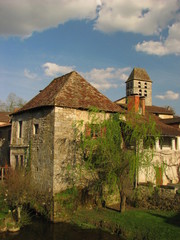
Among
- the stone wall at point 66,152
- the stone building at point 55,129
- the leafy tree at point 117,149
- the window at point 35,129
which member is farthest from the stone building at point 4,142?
the leafy tree at point 117,149

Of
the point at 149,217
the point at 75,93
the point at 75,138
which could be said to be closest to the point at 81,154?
the point at 75,138

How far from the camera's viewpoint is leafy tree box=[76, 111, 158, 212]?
12.7 m

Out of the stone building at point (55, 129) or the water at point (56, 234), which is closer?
the water at point (56, 234)

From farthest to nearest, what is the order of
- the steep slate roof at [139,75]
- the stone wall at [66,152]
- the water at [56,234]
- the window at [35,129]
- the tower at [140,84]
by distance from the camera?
the steep slate roof at [139,75]
the tower at [140,84]
the window at [35,129]
the stone wall at [66,152]
the water at [56,234]

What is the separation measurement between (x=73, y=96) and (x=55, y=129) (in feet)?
8.96

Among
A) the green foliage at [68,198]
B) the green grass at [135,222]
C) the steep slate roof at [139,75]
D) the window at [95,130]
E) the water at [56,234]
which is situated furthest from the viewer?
the steep slate roof at [139,75]

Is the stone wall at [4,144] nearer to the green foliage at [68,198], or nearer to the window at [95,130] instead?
the green foliage at [68,198]

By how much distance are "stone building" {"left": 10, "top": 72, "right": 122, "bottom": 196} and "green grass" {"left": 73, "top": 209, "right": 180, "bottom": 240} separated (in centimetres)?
236

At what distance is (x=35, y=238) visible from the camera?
36.2 feet

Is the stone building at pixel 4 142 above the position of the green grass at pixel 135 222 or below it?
above

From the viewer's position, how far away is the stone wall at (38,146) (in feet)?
46.5

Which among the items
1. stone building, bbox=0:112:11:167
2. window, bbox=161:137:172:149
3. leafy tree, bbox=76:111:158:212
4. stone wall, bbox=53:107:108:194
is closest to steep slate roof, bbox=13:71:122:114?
stone wall, bbox=53:107:108:194

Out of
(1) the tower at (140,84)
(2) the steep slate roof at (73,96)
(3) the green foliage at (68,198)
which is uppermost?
(1) the tower at (140,84)

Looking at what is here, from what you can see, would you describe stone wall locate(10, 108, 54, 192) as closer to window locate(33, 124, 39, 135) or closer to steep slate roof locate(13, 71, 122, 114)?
window locate(33, 124, 39, 135)
